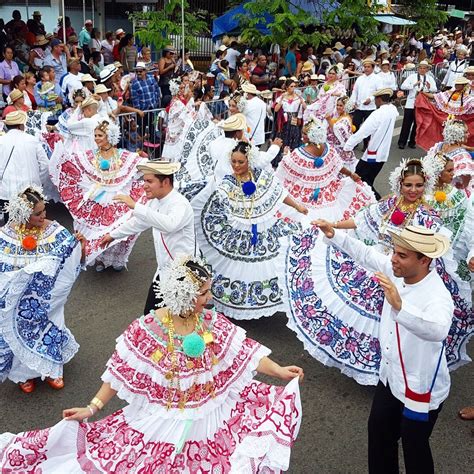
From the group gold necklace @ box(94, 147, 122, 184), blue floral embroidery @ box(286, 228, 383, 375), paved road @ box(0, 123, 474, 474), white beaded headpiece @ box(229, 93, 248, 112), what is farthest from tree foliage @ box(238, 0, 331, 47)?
blue floral embroidery @ box(286, 228, 383, 375)

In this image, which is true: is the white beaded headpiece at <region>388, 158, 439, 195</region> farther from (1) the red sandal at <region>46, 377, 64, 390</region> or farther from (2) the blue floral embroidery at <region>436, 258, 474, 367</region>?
(1) the red sandal at <region>46, 377, 64, 390</region>

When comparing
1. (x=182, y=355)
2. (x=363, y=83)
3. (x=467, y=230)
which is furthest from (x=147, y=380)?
(x=363, y=83)

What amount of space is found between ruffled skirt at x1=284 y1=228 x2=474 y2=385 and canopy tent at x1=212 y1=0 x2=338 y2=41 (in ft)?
40.5

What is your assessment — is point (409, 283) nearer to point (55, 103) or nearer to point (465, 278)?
point (465, 278)

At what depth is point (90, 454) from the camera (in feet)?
11.3

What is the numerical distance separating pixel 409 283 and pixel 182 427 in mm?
1496

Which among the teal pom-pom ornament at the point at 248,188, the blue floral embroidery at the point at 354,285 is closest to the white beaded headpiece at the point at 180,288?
the blue floral embroidery at the point at 354,285

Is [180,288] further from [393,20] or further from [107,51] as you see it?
[393,20]

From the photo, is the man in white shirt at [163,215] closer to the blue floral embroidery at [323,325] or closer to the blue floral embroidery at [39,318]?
the blue floral embroidery at [39,318]

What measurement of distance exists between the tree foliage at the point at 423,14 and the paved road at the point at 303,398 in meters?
20.6

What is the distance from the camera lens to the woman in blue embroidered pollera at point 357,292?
502 centimetres

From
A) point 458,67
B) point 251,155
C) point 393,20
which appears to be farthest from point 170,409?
point 393,20

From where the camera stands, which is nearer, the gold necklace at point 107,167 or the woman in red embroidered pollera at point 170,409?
the woman in red embroidered pollera at point 170,409

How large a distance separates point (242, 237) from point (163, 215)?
133 cm
